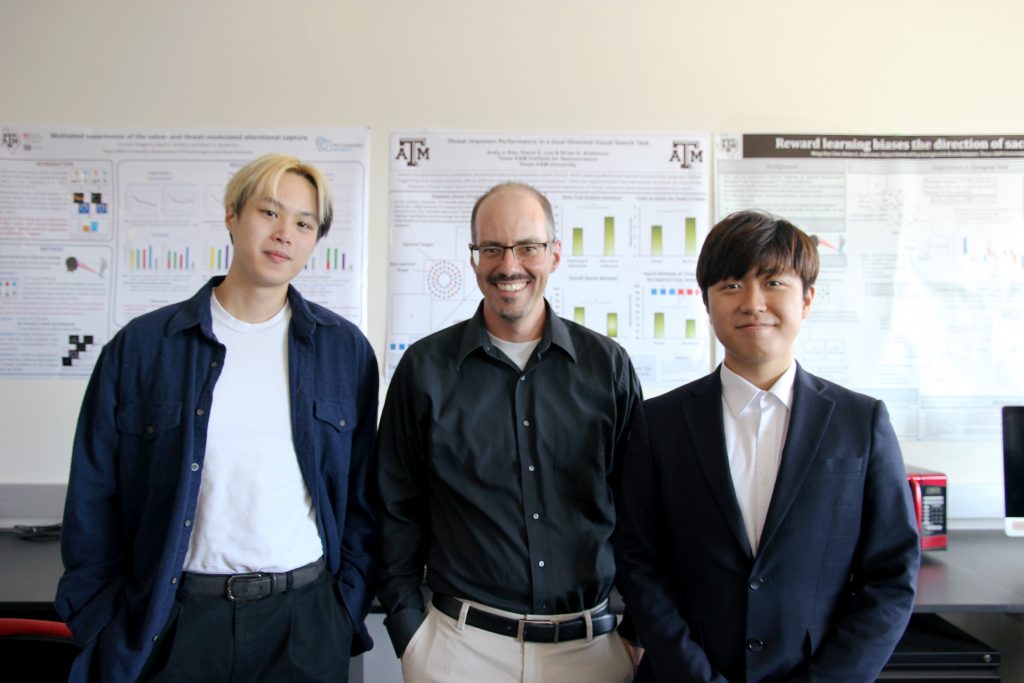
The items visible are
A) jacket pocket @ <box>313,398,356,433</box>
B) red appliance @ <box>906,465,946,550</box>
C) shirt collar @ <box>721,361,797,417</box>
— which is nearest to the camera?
shirt collar @ <box>721,361,797,417</box>

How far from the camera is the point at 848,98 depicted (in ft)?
8.21

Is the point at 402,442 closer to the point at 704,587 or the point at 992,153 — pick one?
the point at 704,587

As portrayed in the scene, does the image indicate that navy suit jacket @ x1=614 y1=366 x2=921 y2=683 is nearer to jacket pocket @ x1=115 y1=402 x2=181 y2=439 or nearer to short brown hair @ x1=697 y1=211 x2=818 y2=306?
short brown hair @ x1=697 y1=211 x2=818 y2=306

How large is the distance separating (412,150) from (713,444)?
5.70ft

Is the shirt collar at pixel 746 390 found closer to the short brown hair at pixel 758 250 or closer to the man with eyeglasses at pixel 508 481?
the short brown hair at pixel 758 250

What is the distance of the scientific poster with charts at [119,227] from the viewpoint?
98.1 inches

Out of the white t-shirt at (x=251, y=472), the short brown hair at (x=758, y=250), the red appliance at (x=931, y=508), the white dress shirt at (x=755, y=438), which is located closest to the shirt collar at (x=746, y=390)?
the white dress shirt at (x=755, y=438)

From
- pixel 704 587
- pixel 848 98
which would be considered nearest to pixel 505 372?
pixel 704 587

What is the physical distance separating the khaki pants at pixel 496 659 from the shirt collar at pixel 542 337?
0.57 m

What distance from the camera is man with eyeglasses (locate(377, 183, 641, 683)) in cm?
141

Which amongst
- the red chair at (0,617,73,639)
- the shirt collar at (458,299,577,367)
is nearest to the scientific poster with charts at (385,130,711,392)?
the shirt collar at (458,299,577,367)

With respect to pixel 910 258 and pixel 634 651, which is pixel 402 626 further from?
pixel 910 258

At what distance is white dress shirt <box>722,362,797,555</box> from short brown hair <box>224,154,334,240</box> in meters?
1.02

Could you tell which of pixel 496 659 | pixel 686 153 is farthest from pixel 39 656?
pixel 686 153
